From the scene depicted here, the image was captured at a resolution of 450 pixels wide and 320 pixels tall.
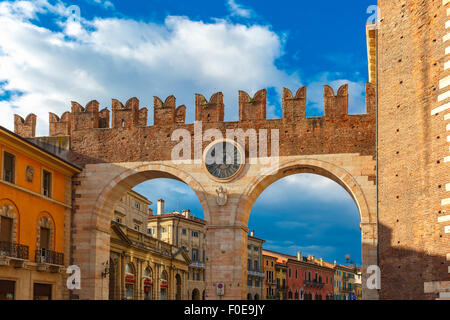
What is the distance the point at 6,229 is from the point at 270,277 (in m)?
66.9

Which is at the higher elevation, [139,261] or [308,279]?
[139,261]

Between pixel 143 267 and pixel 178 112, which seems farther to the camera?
pixel 143 267

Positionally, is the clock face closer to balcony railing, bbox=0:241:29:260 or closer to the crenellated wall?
the crenellated wall

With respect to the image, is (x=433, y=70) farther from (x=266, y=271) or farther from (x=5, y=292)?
(x=266, y=271)

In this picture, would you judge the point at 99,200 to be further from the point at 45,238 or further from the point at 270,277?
the point at 270,277

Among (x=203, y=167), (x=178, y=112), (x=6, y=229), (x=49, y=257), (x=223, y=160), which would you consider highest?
(x=178, y=112)

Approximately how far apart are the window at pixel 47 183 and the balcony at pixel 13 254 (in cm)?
298

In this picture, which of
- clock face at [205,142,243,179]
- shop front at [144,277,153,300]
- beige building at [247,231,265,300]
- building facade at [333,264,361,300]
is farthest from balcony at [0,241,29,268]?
building facade at [333,264,361,300]

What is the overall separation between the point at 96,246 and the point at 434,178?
14.9 meters

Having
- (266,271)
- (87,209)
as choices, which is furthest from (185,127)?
(266,271)

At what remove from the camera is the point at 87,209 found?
1093 inches

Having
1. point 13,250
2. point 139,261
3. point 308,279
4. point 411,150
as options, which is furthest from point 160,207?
point 411,150

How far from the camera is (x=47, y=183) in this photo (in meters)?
26.5

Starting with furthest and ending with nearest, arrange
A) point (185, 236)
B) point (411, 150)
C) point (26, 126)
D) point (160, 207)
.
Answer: point (160, 207), point (185, 236), point (26, 126), point (411, 150)
